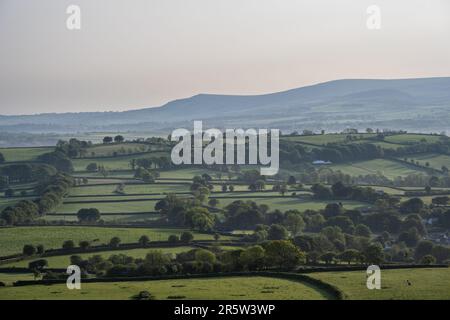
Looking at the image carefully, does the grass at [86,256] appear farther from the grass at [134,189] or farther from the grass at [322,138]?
the grass at [322,138]

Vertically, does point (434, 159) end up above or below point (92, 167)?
above

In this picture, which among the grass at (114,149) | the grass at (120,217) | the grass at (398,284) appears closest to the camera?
the grass at (398,284)

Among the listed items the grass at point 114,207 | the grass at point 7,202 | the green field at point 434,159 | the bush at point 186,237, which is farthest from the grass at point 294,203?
the green field at point 434,159

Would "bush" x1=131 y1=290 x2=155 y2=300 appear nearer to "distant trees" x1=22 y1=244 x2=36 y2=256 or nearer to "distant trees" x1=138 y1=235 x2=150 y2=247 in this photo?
"distant trees" x1=22 y1=244 x2=36 y2=256

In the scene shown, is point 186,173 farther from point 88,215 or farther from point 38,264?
point 38,264

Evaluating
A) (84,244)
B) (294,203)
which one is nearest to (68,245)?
(84,244)
